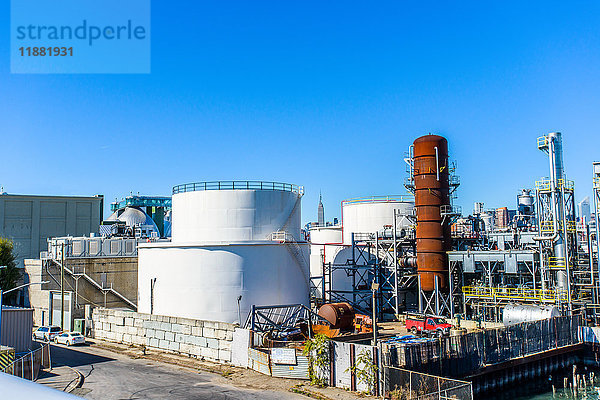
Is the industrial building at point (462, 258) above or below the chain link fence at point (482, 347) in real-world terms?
above

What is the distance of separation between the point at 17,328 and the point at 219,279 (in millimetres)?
12229

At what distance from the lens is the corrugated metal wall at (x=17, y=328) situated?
87.6ft

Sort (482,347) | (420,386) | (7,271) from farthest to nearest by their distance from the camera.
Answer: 1. (7,271)
2. (482,347)
3. (420,386)

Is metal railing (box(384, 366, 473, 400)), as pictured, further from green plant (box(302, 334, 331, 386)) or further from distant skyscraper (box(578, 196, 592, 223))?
distant skyscraper (box(578, 196, 592, 223))

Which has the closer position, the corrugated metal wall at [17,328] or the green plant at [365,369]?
the green plant at [365,369]

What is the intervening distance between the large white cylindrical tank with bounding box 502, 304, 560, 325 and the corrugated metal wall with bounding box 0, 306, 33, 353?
29466 millimetres

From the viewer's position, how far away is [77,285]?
44.6 metres

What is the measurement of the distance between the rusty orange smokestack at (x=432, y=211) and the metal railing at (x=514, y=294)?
7.93 ft

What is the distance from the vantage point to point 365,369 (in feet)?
72.2

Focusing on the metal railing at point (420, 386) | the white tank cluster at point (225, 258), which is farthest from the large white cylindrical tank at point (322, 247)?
the metal railing at point (420, 386)

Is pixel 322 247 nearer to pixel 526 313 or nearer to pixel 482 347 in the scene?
pixel 526 313

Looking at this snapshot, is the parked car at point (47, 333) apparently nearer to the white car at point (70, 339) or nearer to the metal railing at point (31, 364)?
the white car at point (70, 339)

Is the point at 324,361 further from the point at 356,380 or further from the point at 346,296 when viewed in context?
the point at 346,296

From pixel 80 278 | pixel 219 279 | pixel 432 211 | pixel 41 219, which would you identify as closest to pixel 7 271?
pixel 80 278
